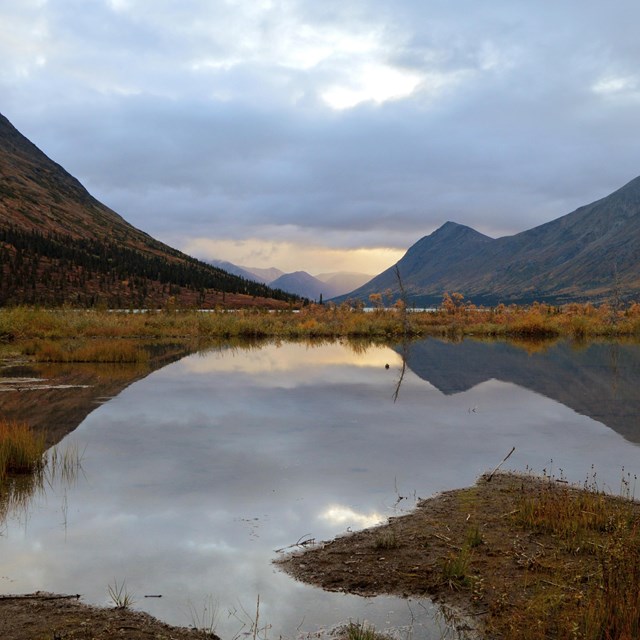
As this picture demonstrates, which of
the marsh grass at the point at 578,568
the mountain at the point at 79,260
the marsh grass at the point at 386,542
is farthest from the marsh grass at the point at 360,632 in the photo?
the mountain at the point at 79,260

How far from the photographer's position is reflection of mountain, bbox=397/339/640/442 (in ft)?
46.9

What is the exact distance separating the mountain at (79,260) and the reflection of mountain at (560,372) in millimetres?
44902

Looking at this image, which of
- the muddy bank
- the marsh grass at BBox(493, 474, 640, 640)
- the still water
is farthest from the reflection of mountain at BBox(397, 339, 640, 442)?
the muddy bank

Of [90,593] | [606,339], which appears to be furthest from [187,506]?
[606,339]

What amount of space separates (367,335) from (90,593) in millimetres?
33167

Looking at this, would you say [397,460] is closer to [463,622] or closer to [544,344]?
[463,622]

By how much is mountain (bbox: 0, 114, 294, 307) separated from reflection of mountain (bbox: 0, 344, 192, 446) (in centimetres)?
4111

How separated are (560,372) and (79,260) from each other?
71840mm

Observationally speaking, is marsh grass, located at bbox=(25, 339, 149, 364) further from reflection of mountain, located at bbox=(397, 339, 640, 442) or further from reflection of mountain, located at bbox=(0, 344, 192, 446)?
reflection of mountain, located at bbox=(397, 339, 640, 442)

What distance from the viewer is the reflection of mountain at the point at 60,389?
1223 cm

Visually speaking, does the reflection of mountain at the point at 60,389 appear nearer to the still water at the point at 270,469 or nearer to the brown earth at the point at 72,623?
the still water at the point at 270,469

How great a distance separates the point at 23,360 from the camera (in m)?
22.6

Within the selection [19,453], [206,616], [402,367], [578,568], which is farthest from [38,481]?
[402,367]

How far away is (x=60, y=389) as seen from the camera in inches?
627
